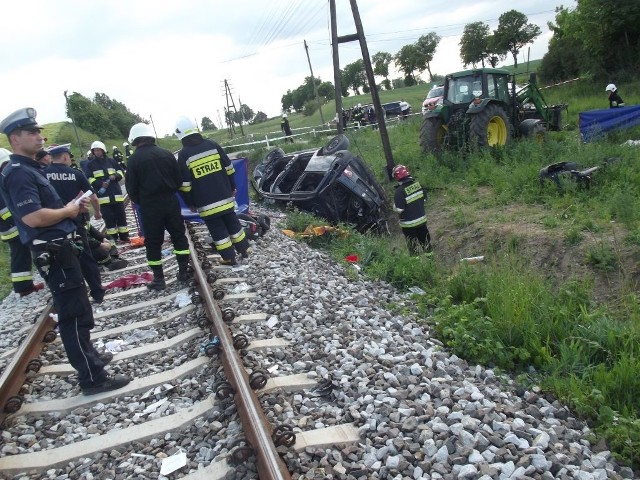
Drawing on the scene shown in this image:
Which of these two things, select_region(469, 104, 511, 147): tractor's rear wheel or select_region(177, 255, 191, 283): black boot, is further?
select_region(469, 104, 511, 147): tractor's rear wheel

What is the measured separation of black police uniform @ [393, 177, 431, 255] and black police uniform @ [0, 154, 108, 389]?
16.2 ft

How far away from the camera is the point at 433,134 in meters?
12.7

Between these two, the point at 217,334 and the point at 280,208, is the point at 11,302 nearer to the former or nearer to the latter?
the point at 217,334

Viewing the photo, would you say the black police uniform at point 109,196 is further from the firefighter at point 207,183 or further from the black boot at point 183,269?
the black boot at point 183,269

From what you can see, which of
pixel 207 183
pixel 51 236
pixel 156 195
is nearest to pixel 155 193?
pixel 156 195

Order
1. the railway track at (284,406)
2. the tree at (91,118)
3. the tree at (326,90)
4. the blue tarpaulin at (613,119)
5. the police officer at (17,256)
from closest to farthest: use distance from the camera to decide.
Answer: the railway track at (284,406) → the police officer at (17,256) → the blue tarpaulin at (613,119) → the tree at (91,118) → the tree at (326,90)

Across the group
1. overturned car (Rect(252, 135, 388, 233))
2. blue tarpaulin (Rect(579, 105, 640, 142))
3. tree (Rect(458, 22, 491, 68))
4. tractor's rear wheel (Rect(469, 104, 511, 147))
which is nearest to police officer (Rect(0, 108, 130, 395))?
overturned car (Rect(252, 135, 388, 233))

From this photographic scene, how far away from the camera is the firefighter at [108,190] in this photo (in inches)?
353

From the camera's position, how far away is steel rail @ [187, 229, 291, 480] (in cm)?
248

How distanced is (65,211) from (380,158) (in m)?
12.1

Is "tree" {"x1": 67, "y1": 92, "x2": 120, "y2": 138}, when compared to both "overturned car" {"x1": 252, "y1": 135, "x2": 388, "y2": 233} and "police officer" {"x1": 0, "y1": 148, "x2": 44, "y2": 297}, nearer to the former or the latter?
"overturned car" {"x1": 252, "y1": 135, "x2": 388, "y2": 233}

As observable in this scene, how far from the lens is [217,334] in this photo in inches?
161

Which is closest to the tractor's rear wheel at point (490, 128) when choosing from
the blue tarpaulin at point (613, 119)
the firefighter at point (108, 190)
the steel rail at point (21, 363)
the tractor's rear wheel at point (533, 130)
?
the tractor's rear wheel at point (533, 130)

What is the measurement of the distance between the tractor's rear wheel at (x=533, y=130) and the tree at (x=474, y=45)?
49.4 m
